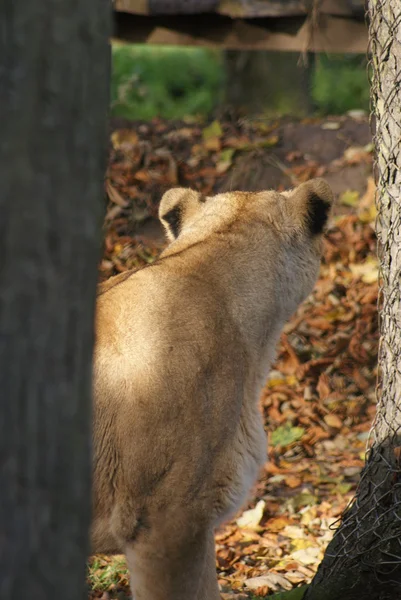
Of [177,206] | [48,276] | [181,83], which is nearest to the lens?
Answer: [48,276]

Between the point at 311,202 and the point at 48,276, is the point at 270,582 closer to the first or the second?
the point at 311,202

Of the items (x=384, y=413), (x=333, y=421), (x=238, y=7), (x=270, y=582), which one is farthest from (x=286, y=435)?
(x=238, y=7)

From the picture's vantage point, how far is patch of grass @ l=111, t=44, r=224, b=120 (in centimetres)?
2055

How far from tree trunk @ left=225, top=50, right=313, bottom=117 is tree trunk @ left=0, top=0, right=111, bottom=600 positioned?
384 inches

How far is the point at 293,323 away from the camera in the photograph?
7504 mm

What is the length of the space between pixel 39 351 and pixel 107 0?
69 centimetres

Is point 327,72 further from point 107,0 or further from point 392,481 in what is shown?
point 107,0

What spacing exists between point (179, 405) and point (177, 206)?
1.27 meters

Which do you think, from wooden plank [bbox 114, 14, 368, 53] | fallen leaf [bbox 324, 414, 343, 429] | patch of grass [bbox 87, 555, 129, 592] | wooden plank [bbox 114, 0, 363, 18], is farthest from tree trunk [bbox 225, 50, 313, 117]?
patch of grass [bbox 87, 555, 129, 592]

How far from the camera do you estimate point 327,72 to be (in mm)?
18281

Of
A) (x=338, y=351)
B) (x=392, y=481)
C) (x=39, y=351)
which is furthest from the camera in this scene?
(x=338, y=351)

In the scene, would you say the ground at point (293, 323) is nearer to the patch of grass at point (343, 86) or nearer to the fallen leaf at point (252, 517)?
the fallen leaf at point (252, 517)

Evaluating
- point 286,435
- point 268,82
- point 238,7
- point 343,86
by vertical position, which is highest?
point 238,7

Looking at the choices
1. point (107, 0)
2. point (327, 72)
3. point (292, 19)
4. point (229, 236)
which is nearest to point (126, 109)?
point (327, 72)
